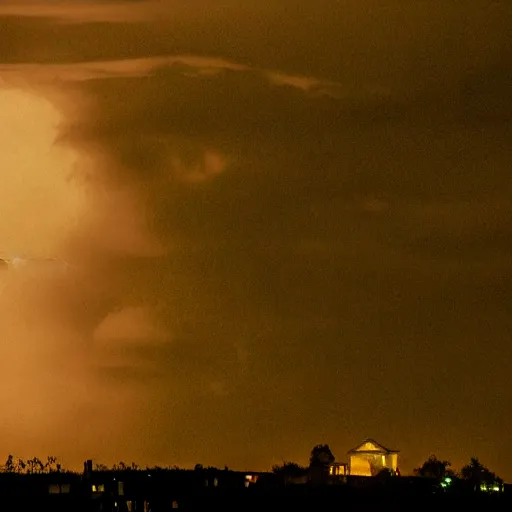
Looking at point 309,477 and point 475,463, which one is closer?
point 309,477

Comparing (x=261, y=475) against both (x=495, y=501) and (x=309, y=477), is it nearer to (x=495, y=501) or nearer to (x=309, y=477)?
(x=309, y=477)

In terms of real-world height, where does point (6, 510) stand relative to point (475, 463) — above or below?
below

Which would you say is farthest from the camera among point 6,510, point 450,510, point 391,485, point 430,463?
point 430,463

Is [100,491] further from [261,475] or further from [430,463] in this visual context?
[430,463]

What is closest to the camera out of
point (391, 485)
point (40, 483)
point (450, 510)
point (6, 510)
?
point (6, 510)

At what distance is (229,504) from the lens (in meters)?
68.8

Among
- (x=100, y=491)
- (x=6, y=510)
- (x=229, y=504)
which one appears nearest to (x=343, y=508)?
(x=229, y=504)

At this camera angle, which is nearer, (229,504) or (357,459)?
(229,504)

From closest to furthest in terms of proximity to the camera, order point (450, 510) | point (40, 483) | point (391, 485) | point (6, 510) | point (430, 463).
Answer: point (6, 510), point (40, 483), point (450, 510), point (391, 485), point (430, 463)

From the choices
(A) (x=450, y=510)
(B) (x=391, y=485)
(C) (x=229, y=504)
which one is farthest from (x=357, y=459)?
(C) (x=229, y=504)

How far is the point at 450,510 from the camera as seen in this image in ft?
241

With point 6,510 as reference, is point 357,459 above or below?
above

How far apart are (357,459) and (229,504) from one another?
68.7ft

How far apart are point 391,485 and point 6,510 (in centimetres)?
2125
